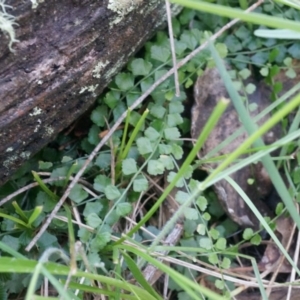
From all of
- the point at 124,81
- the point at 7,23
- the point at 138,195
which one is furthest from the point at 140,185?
the point at 7,23

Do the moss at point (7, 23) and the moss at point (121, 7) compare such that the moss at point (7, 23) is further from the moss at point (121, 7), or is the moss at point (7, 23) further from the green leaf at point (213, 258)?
the green leaf at point (213, 258)

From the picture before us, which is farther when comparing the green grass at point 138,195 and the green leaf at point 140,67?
the green leaf at point 140,67

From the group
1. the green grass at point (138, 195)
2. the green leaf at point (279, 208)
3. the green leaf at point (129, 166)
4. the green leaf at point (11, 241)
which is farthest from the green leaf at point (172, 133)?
the green leaf at point (11, 241)

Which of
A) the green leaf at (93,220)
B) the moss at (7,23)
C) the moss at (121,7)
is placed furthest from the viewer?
the green leaf at (93,220)

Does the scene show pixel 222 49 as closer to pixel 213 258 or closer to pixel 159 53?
pixel 159 53

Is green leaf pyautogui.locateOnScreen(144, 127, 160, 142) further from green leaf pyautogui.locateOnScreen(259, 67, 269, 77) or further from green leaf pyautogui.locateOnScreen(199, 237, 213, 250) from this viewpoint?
green leaf pyautogui.locateOnScreen(259, 67, 269, 77)
